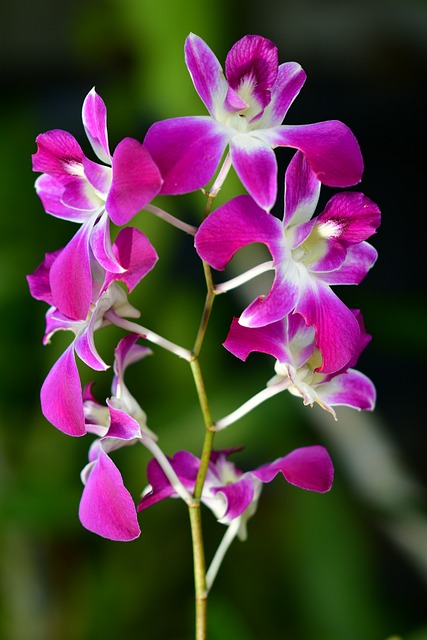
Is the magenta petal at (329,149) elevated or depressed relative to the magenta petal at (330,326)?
elevated

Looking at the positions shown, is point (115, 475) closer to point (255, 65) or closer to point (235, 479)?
point (235, 479)

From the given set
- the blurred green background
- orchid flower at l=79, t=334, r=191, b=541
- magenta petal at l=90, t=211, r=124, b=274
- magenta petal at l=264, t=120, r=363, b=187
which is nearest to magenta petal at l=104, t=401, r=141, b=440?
orchid flower at l=79, t=334, r=191, b=541

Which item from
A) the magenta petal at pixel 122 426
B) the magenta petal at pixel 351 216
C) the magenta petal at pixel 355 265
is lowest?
the magenta petal at pixel 122 426

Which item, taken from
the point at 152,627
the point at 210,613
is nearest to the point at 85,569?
the point at 152,627

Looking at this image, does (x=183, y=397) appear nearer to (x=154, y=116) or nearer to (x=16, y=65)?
(x=154, y=116)

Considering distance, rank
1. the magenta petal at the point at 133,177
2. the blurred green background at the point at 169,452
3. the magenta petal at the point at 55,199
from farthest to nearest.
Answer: the blurred green background at the point at 169,452 → the magenta petal at the point at 55,199 → the magenta petal at the point at 133,177

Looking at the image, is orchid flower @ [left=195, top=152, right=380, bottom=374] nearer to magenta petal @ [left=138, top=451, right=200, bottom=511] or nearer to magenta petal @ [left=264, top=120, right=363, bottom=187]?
magenta petal @ [left=264, top=120, right=363, bottom=187]

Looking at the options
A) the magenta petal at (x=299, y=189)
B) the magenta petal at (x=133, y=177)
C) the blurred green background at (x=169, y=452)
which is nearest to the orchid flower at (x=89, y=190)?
the magenta petal at (x=133, y=177)

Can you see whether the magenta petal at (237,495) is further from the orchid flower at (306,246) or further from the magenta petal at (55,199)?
the magenta petal at (55,199)
